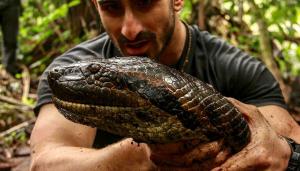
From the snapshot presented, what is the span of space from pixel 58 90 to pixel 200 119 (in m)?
0.60

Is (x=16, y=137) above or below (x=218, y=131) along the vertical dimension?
below

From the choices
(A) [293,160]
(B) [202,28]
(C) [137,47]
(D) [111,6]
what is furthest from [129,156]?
(B) [202,28]

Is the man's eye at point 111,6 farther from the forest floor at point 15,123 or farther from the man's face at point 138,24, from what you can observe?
the forest floor at point 15,123

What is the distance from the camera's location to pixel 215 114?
7.38 feet

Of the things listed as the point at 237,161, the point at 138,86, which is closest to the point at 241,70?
the point at 237,161

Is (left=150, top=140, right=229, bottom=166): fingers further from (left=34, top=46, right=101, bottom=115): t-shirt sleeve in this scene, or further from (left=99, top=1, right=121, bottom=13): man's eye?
(left=34, top=46, right=101, bottom=115): t-shirt sleeve

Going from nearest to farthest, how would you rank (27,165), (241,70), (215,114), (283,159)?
(215,114), (283,159), (241,70), (27,165)

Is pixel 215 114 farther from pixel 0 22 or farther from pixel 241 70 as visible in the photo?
pixel 0 22

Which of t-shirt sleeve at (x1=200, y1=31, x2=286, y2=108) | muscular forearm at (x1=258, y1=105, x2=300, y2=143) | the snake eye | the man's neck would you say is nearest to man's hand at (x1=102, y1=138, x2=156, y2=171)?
the snake eye

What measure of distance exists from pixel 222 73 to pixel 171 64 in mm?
388

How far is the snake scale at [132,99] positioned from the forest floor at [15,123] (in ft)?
9.26

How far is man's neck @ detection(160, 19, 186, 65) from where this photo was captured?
12.7 ft

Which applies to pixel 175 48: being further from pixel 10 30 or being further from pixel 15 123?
pixel 10 30

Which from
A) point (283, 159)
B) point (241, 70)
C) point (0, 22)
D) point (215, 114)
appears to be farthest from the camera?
point (0, 22)
